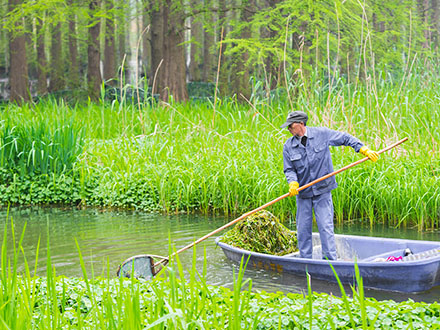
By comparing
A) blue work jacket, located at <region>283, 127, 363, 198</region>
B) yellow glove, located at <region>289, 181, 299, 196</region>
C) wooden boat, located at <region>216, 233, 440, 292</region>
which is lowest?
wooden boat, located at <region>216, 233, 440, 292</region>

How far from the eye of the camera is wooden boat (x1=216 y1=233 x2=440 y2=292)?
213 inches

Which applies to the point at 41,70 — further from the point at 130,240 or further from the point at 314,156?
the point at 314,156

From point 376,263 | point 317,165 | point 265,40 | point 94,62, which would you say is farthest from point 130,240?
point 94,62

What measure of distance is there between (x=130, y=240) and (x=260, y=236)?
6.27ft

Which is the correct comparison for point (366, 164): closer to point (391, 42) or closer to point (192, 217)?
point (192, 217)

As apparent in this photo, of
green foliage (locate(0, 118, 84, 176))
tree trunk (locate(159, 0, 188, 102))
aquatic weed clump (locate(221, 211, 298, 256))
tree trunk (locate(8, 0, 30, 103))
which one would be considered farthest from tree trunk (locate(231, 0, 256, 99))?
aquatic weed clump (locate(221, 211, 298, 256))

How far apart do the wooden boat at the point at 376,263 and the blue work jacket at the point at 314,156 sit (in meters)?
0.80

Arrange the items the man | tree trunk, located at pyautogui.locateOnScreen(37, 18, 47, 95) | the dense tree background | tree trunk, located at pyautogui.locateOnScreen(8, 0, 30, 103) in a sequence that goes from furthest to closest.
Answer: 1. tree trunk, located at pyautogui.locateOnScreen(37, 18, 47, 95)
2. tree trunk, located at pyautogui.locateOnScreen(8, 0, 30, 103)
3. the dense tree background
4. the man

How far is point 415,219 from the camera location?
855 centimetres

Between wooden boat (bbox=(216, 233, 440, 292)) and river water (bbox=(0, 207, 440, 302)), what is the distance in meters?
0.10

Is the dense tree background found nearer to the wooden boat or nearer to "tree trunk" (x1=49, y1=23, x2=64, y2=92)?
"tree trunk" (x1=49, y1=23, x2=64, y2=92)

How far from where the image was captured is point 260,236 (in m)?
7.08

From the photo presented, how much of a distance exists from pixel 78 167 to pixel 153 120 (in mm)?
2098

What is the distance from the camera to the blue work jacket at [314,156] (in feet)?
20.4
